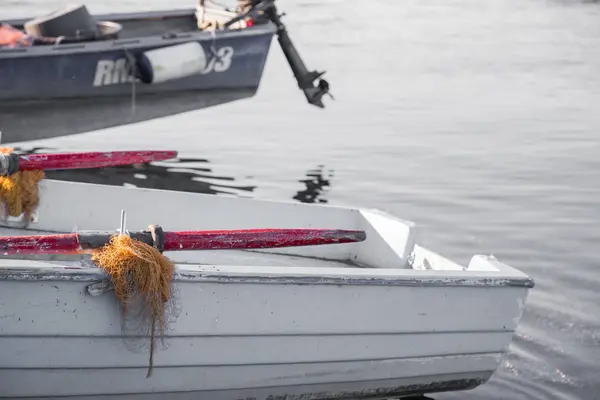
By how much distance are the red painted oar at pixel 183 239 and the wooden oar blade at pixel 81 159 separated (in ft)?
6.39

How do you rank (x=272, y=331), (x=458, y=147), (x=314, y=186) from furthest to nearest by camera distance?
(x=458, y=147) < (x=314, y=186) < (x=272, y=331)

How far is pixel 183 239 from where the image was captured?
5.59m

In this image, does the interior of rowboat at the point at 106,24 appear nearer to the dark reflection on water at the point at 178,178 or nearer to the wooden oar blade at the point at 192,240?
the dark reflection on water at the point at 178,178

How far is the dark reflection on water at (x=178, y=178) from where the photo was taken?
1150 cm

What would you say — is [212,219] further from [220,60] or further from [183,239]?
[220,60]

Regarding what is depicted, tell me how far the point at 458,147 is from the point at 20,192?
7.54 meters

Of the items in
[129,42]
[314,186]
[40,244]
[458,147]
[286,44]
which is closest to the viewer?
[40,244]

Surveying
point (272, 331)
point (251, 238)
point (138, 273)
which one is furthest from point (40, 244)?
point (272, 331)

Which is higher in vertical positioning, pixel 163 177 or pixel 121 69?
pixel 121 69

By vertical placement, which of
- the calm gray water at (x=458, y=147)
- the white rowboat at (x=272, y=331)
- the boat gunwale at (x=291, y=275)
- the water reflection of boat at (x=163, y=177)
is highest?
the boat gunwale at (x=291, y=275)

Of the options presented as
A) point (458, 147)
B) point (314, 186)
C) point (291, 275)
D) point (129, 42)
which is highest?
point (129, 42)

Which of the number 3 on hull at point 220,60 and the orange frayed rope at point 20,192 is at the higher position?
the number 3 on hull at point 220,60

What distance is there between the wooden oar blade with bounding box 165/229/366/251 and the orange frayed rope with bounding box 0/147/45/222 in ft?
6.52

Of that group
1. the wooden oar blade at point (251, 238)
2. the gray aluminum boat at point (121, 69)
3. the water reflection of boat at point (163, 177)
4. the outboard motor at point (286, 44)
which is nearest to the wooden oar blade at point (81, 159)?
the wooden oar blade at point (251, 238)
